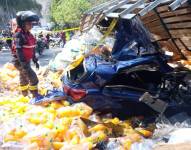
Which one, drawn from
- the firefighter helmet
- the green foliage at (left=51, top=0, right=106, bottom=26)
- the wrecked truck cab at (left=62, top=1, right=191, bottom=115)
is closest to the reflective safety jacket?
the firefighter helmet

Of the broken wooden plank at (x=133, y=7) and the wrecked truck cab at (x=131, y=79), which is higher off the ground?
the broken wooden plank at (x=133, y=7)

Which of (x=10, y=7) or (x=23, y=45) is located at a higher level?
(x=23, y=45)

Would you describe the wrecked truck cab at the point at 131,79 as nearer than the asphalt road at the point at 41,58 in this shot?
Yes

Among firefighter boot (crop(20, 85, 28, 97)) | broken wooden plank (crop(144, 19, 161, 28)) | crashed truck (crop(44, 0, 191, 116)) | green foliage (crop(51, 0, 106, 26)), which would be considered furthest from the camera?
green foliage (crop(51, 0, 106, 26))

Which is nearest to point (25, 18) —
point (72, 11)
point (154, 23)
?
point (154, 23)

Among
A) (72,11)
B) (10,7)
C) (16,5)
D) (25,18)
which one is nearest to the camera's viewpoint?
(25,18)

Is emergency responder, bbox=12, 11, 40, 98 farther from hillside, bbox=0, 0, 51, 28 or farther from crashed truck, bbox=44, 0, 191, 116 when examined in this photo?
hillside, bbox=0, 0, 51, 28

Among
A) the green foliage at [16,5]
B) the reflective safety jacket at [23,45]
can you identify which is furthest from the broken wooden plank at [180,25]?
the green foliage at [16,5]

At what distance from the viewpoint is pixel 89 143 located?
5.45 m

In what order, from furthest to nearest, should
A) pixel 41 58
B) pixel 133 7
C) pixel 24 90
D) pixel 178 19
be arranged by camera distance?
pixel 41 58
pixel 24 90
pixel 178 19
pixel 133 7

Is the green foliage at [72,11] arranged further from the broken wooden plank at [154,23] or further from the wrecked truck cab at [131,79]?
the wrecked truck cab at [131,79]

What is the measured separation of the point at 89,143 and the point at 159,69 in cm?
150

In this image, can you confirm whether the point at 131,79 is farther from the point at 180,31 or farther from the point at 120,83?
the point at 180,31

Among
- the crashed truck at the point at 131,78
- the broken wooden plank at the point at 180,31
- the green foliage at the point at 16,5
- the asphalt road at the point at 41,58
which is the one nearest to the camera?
the crashed truck at the point at 131,78
